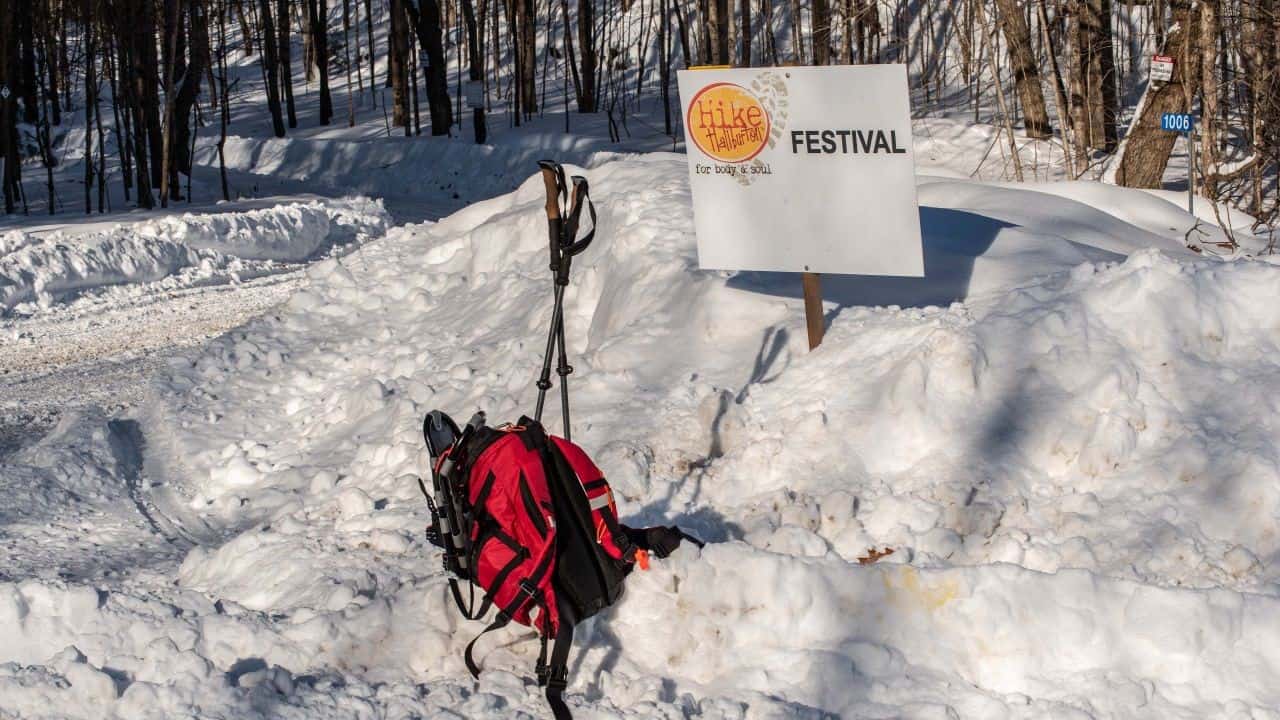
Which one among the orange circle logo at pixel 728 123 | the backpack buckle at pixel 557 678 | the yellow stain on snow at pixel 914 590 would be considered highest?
the orange circle logo at pixel 728 123

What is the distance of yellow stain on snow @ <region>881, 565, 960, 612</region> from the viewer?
12.0 feet

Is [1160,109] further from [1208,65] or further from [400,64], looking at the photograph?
[400,64]


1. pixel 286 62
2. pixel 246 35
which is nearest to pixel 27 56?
pixel 286 62

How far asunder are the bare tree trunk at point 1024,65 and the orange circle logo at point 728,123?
8.62 m

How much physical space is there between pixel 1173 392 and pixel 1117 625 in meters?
1.37

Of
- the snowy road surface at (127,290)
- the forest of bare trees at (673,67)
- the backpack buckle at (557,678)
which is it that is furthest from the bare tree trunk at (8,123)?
the backpack buckle at (557,678)

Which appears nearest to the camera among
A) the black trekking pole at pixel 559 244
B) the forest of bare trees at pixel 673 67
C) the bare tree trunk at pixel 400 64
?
the black trekking pole at pixel 559 244

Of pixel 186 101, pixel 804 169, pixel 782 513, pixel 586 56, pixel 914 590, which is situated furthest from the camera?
pixel 586 56

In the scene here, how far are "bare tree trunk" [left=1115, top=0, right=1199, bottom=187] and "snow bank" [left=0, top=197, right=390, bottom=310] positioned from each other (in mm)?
9532

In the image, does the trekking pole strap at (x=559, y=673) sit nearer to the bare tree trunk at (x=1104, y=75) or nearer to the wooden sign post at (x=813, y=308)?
the wooden sign post at (x=813, y=308)

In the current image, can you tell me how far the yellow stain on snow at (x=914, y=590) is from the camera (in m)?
3.67

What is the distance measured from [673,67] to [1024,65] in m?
23.6

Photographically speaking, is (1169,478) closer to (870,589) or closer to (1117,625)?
(1117,625)

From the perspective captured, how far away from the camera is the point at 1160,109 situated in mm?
11539
